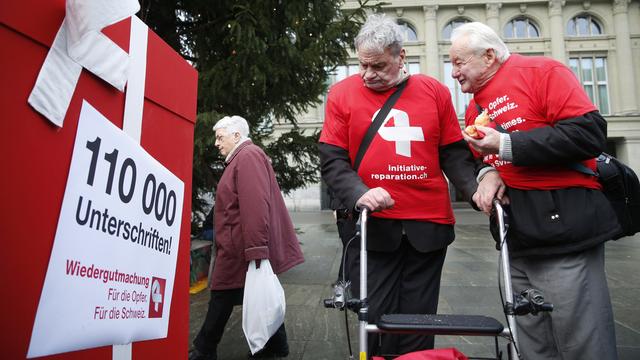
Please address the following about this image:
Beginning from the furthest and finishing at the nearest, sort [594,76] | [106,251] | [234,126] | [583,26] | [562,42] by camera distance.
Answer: [583,26]
[594,76]
[562,42]
[234,126]
[106,251]

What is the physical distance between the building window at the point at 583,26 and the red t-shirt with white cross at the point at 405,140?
1093 inches

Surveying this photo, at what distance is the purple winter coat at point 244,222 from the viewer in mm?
2818

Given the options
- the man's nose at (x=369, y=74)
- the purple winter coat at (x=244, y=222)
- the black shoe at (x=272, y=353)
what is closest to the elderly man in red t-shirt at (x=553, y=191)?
the man's nose at (x=369, y=74)

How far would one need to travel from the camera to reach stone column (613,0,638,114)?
2269 cm

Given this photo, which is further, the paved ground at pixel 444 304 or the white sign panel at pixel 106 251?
the paved ground at pixel 444 304

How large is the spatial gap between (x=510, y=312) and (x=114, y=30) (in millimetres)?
1506

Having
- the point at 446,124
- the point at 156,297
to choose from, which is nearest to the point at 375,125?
the point at 446,124

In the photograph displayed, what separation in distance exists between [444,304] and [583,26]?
26.9m

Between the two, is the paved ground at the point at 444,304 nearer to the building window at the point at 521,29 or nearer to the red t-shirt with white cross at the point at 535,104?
the red t-shirt with white cross at the point at 535,104

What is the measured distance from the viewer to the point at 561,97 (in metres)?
1.59

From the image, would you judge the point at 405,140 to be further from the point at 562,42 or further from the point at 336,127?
the point at 562,42

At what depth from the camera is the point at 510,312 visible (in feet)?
4.39

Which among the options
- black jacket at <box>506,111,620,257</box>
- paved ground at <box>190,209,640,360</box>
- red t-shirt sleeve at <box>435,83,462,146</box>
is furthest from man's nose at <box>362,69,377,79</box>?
paved ground at <box>190,209,640,360</box>

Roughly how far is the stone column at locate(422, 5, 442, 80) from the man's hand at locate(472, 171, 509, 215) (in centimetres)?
2334
